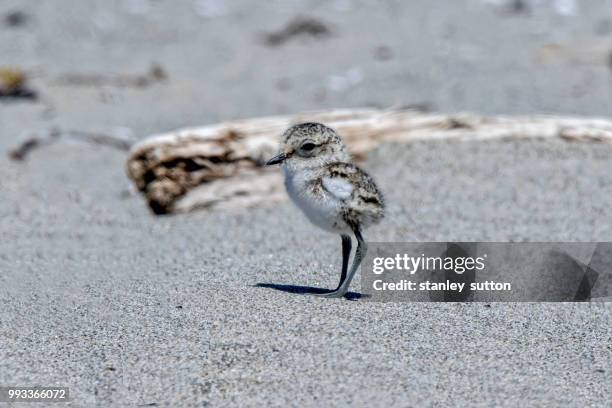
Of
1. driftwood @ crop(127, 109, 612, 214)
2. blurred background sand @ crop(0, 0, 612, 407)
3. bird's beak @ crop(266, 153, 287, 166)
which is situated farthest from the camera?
driftwood @ crop(127, 109, 612, 214)

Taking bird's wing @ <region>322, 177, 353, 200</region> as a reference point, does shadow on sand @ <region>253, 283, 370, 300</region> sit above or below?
below

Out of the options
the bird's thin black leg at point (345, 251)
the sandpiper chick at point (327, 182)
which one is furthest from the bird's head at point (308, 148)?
the bird's thin black leg at point (345, 251)

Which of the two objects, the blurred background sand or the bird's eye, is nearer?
the blurred background sand

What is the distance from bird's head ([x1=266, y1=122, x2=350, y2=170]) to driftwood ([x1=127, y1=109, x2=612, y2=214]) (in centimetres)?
217

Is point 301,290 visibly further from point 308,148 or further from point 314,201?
point 308,148

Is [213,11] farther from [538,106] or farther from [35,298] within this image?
[35,298]

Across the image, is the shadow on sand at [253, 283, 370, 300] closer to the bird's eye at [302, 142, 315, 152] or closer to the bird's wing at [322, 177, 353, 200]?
the bird's wing at [322, 177, 353, 200]

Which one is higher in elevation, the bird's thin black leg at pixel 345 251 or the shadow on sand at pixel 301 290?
the bird's thin black leg at pixel 345 251

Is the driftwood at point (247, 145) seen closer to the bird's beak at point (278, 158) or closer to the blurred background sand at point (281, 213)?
the blurred background sand at point (281, 213)

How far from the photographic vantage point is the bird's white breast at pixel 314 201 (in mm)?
4262

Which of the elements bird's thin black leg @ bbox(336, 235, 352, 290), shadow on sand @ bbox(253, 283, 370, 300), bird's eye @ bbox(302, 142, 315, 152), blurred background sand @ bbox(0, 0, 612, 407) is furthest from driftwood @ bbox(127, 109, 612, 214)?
bird's eye @ bbox(302, 142, 315, 152)

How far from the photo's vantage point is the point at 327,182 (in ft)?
14.0

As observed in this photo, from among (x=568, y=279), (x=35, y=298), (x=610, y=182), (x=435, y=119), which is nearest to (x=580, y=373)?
(x=568, y=279)

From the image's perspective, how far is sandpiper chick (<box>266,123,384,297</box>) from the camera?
Result: 14.0 feet
